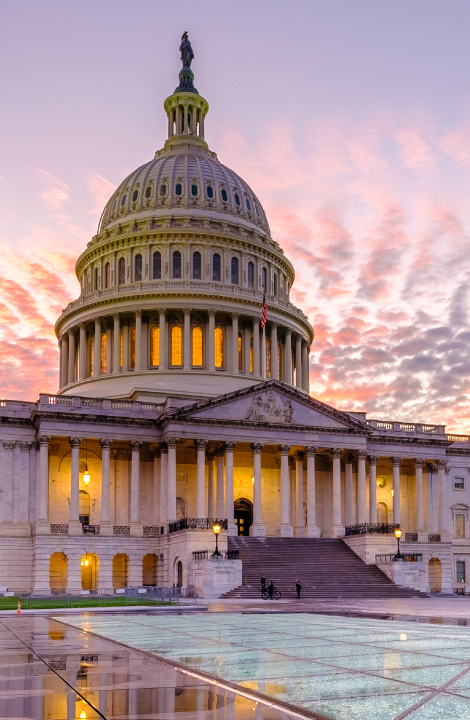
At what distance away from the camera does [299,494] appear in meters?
76.6

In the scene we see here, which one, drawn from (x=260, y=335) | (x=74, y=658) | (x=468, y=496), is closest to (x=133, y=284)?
(x=260, y=335)

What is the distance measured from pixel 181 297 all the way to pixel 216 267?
7736mm

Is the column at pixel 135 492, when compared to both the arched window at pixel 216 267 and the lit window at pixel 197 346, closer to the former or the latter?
the lit window at pixel 197 346

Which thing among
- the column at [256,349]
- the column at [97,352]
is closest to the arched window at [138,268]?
the column at [97,352]

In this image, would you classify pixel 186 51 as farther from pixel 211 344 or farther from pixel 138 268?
pixel 211 344

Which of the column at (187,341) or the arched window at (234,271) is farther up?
the arched window at (234,271)

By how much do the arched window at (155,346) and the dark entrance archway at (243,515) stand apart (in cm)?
1725

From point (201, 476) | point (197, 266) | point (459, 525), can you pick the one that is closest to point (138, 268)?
point (197, 266)

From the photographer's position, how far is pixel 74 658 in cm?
1702

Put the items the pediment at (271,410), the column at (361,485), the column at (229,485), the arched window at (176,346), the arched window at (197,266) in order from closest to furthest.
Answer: the column at (229,485)
the pediment at (271,410)
the column at (361,485)
the arched window at (176,346)
the arched window at (197,266)

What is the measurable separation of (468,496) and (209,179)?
44.7 meters

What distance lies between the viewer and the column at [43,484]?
6844cm

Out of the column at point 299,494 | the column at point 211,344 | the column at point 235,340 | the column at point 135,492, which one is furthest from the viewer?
the column at point 235,340

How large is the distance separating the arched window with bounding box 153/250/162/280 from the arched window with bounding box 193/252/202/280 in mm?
3601
